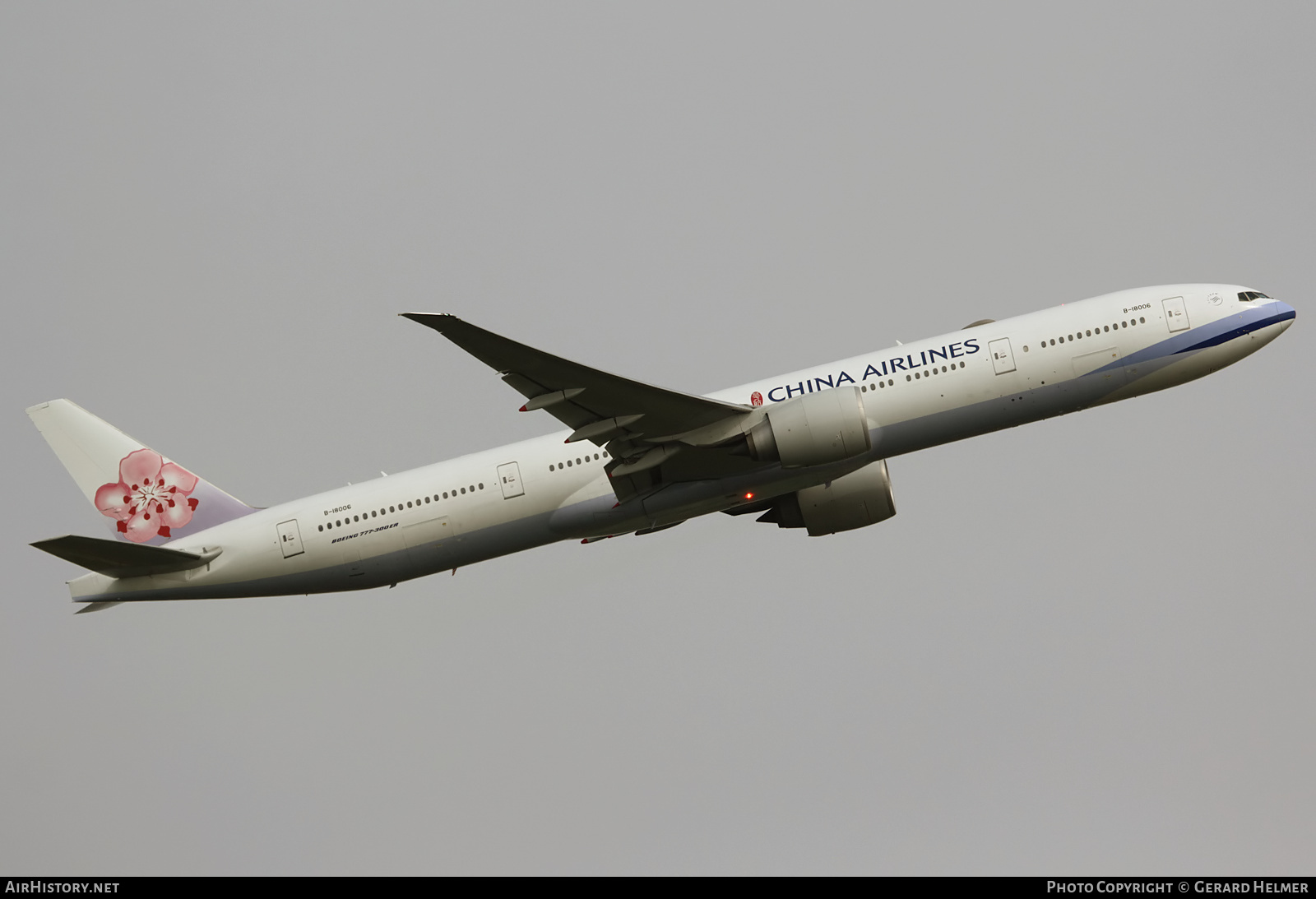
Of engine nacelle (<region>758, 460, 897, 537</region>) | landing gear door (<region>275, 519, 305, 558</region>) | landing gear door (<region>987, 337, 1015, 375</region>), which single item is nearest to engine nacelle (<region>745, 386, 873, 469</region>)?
landing gear door (<region>987, 337, 1015, 375</region>)

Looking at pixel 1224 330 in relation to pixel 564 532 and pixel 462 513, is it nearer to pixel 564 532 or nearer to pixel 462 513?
pixel 564 532

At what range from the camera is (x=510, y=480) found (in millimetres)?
36250

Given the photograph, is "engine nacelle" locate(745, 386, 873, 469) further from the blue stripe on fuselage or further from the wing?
the blue stripe on fuselage

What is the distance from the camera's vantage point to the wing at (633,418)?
32.2 metres

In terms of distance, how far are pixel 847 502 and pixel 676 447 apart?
6.89m

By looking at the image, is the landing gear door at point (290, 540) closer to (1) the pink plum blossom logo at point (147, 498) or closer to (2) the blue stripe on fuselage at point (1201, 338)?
(1) the pink plum blossom logo at point (147, 498)

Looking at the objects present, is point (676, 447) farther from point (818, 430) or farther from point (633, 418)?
point (818, 430)

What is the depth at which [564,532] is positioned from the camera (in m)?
36.2

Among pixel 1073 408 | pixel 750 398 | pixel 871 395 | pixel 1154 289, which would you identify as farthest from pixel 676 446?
pixel 1154 289

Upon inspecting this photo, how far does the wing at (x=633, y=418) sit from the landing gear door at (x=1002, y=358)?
21.4ft

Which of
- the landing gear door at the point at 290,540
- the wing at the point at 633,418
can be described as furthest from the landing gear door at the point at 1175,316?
the landing gear door at the point at 290,540
